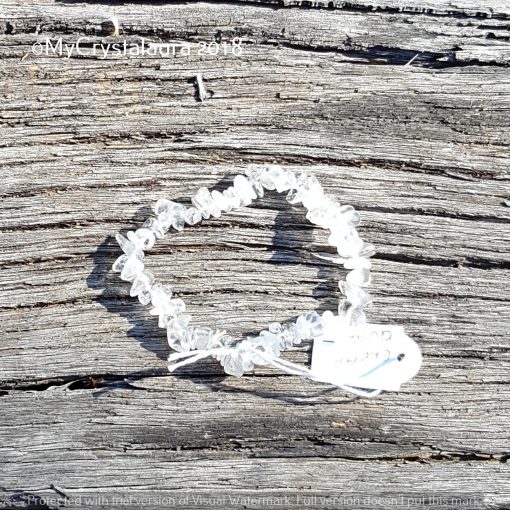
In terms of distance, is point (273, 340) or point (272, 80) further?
point (272, 80)

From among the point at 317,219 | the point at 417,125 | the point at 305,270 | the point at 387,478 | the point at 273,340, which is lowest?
the point at 387,478

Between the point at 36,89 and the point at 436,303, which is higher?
the point at 36,89

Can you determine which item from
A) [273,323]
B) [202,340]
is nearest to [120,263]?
[202,340]

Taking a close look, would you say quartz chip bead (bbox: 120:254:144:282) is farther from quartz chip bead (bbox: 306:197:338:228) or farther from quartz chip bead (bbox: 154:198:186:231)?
quartz chip bead (bbox: 306:197:338:228)

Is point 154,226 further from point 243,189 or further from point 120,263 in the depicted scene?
point 243,189

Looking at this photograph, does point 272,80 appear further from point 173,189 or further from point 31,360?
point 31,360

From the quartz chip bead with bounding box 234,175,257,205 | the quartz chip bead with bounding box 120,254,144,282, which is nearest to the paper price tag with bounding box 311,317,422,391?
the quartz chip bead with bounding box 234,175,257,205

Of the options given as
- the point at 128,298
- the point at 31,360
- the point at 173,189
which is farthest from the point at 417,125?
the point at 31,360
